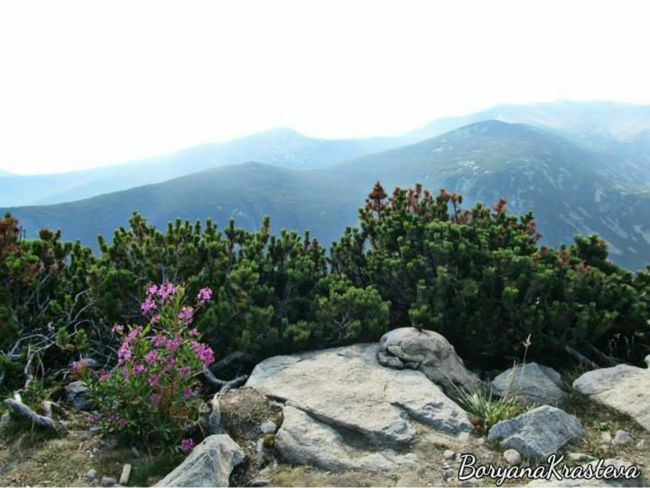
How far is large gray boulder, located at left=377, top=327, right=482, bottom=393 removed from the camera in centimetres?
773

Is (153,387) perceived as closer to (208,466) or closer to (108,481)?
(108,481)

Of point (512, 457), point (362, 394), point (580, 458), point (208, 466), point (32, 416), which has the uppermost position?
point (32, 416)

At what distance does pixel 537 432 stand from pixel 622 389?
2.38m

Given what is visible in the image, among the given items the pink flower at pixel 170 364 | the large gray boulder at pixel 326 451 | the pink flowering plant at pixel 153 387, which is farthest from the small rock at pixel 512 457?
the pink flower at pixel 170 364

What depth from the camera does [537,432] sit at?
593 centimetres

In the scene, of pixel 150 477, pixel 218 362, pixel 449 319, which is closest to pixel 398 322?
pixel 449 319

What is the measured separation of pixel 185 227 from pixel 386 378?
4936 millimetres

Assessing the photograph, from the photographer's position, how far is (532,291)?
8969 millimetres

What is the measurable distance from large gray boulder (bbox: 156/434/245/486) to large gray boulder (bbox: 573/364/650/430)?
531 centimetres

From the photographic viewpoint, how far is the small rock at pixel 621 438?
6227mm

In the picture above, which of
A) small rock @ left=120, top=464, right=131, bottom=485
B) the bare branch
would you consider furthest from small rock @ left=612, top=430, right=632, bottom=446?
the bare branch

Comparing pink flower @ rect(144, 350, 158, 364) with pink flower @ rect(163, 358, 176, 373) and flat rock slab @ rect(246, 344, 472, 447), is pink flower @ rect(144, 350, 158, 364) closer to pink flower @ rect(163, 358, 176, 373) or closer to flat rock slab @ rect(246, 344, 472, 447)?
pink flower @ rect(163, 358, 176, 373)

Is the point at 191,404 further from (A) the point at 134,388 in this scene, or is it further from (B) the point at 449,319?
(B) the point at 449,319

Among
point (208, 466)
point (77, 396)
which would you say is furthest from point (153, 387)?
point (77, 396)
